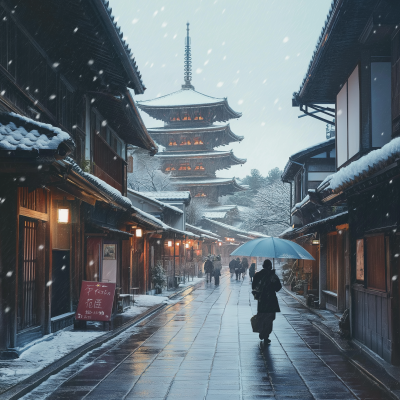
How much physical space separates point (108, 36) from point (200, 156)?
57141 mm

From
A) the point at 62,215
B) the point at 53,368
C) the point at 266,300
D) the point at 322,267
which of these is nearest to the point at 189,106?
the point at 322,267

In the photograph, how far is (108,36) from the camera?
425 inches

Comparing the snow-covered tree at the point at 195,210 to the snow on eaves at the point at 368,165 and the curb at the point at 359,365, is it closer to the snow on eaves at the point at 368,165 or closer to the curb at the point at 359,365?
the curb at the point at 359,365

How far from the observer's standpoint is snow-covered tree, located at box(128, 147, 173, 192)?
6166 cm

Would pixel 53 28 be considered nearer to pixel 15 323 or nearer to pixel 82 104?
pixel 82 104

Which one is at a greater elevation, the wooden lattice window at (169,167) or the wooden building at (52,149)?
the wooden lattice window at (169,167)

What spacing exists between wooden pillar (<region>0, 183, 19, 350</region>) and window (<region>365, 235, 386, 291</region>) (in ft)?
21.6

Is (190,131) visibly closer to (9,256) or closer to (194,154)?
(194,154)

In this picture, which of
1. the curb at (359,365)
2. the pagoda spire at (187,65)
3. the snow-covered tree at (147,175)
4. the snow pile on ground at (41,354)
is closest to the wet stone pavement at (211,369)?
the curb at (359,365)

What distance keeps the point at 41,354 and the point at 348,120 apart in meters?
8.85

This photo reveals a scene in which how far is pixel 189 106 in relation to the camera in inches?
2606

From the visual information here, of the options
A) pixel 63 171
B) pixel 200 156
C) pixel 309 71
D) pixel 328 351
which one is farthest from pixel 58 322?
pixel 200 156

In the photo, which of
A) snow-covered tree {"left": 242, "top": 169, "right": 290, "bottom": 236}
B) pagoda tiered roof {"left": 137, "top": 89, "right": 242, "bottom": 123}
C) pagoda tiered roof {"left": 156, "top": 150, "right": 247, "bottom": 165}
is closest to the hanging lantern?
snow-covered tree {"left": 242, "top": 169, "right": 290, "bottom": 236}

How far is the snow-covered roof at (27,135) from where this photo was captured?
7.83 meters
